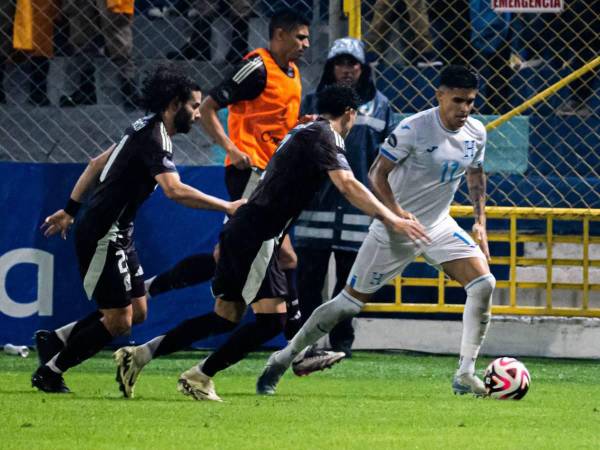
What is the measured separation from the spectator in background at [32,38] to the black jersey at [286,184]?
4.87 m

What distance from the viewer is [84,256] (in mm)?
7973

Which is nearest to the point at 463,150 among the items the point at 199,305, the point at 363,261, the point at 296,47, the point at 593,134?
the point at 363,261

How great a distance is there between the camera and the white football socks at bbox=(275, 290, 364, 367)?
8.12 metres

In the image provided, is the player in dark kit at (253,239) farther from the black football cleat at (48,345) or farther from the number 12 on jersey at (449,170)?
the black football cleat at (48,345)

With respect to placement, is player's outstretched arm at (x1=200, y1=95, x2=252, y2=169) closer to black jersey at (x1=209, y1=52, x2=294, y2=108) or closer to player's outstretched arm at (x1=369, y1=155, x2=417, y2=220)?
black jersey at (x1=209, y1=52, x2=294, y2=108)

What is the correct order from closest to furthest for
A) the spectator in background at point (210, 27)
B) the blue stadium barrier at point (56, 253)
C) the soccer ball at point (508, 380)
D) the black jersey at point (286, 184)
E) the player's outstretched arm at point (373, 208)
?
the player's outstretched arm at point (373, 208), the black jersey at point (286, 184), the soccer ball at point (508, 380), the blue stadium barrier at point (56, 253), the spectator in background at point (210, 27)

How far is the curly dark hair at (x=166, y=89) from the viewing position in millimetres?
8016

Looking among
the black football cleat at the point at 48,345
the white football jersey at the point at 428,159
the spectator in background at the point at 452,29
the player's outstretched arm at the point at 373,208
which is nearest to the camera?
the player's outstretched arm at the point at 373,208

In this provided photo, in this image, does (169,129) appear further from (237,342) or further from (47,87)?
(47,87)

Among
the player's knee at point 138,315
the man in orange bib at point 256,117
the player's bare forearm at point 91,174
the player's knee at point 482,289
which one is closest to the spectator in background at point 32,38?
the man in orange bib at point 256,117

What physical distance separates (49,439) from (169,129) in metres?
2.53

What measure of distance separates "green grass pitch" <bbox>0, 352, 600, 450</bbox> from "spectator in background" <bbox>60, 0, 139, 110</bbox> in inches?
126

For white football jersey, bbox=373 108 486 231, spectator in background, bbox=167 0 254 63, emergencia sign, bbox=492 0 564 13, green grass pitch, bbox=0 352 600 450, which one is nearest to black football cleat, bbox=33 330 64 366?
green grass pitch, bbox=0 352 600 450

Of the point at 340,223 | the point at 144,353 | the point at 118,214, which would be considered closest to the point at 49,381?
the point at 144,353
